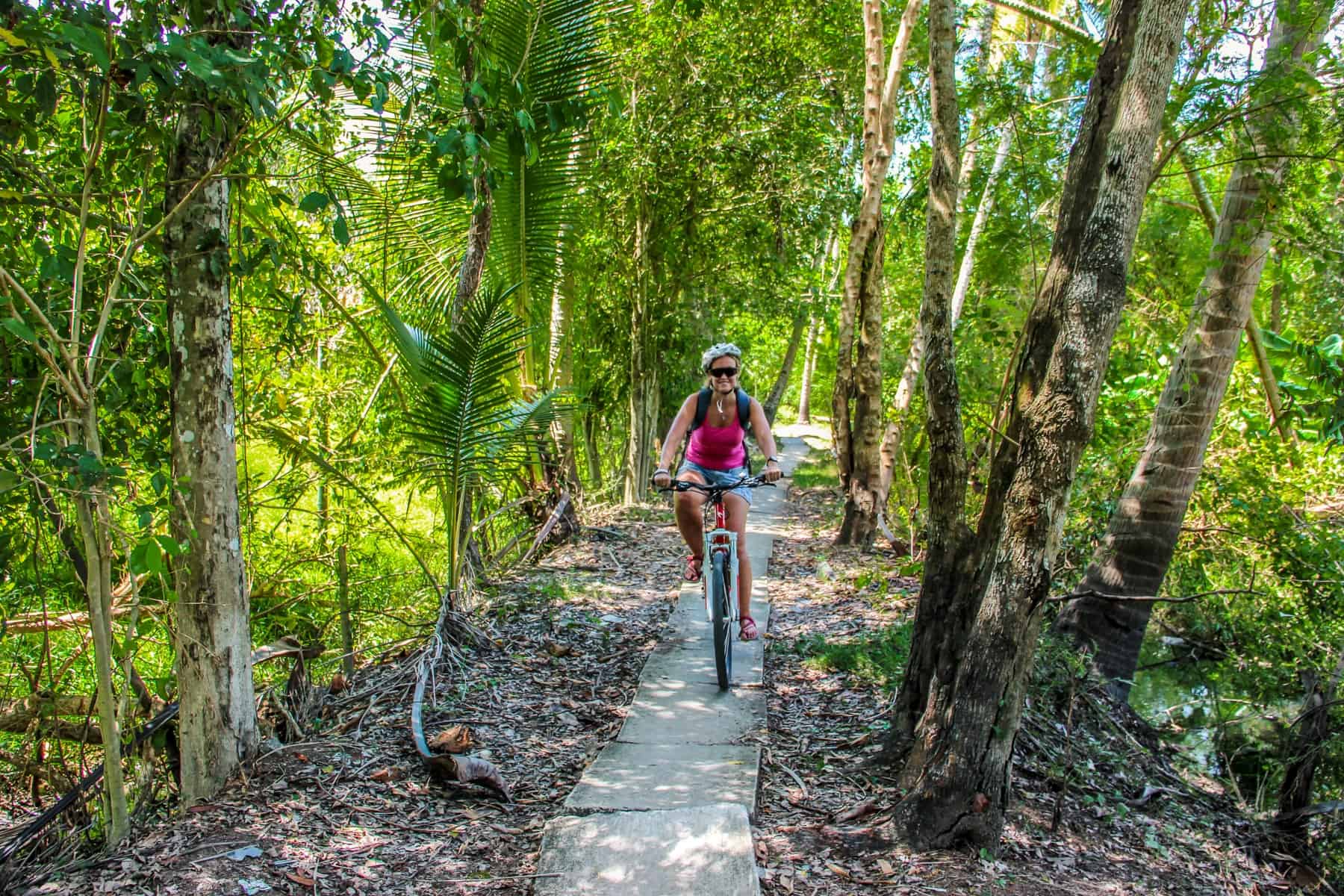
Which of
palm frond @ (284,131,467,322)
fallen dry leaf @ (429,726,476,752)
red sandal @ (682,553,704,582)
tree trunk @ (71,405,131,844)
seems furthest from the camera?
palm frond @ (284,131,467,322)

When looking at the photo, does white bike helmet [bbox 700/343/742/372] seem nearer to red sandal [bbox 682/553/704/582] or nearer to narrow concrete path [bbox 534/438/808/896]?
red sandal [bbox 682/553/704/582]

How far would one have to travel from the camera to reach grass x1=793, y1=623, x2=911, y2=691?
559 centimetres

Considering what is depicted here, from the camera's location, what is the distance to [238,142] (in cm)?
374

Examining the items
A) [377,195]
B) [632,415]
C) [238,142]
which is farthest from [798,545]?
[238,142]

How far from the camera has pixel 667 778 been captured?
4.22m

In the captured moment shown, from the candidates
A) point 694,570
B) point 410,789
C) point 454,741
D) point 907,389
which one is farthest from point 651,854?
point 907,389

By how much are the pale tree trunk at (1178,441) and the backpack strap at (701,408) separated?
110 inches

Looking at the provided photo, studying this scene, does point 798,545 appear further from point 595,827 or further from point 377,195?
point 595,827

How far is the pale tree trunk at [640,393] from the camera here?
40.0ft

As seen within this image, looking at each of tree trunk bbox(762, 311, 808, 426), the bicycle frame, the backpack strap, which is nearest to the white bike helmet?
the backpack strap

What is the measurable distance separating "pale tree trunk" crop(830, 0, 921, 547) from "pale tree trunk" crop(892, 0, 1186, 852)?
5.88m

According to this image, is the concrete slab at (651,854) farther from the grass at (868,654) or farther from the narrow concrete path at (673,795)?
the grass at (868,654)

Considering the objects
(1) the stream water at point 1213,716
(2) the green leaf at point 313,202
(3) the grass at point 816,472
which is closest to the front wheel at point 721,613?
(1) the stream water at point 1213,716

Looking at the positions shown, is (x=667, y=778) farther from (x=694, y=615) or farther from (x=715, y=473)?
(x=694, y=615)
